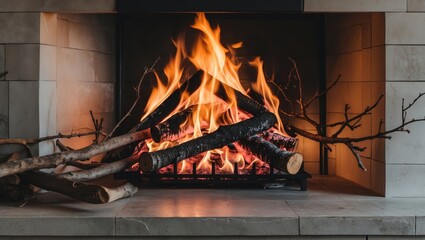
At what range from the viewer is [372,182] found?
269cm

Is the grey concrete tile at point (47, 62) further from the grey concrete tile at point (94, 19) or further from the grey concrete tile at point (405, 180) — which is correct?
the grey concrete tile at point (405, 180)

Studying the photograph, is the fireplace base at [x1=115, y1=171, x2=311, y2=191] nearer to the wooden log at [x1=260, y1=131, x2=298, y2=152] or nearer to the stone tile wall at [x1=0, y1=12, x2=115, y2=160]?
the wooden log at [x1=260, y1=131, x2=298, y2=152]

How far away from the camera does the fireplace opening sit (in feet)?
10.6

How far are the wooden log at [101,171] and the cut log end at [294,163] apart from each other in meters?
0.73

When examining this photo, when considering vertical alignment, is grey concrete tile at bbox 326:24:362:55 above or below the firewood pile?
above

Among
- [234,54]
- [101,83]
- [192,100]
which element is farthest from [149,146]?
[234,54]

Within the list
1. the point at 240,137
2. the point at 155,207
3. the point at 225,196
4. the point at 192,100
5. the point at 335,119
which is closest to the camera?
the point at 155,207

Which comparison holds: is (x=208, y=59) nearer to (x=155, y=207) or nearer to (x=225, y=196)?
(x=225, y=196)

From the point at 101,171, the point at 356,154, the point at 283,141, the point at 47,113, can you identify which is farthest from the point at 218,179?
the point at 47,113

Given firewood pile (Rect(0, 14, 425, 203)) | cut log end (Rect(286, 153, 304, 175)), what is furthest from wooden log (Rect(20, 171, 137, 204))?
cut log end (Rect(286, 153, 304, 175))

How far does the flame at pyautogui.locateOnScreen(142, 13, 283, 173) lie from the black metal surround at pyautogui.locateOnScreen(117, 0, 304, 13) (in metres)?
0.40

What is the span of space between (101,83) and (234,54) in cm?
Result: 76

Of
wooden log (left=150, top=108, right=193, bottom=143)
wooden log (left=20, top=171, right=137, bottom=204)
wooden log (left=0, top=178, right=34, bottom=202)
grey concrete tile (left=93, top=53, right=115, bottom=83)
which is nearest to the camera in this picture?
wooden log (left=20, top=171, right=137, bottom=204)

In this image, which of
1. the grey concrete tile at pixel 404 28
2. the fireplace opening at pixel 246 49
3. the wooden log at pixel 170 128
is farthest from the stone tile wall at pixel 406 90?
the wooden log at pixel 170 128
